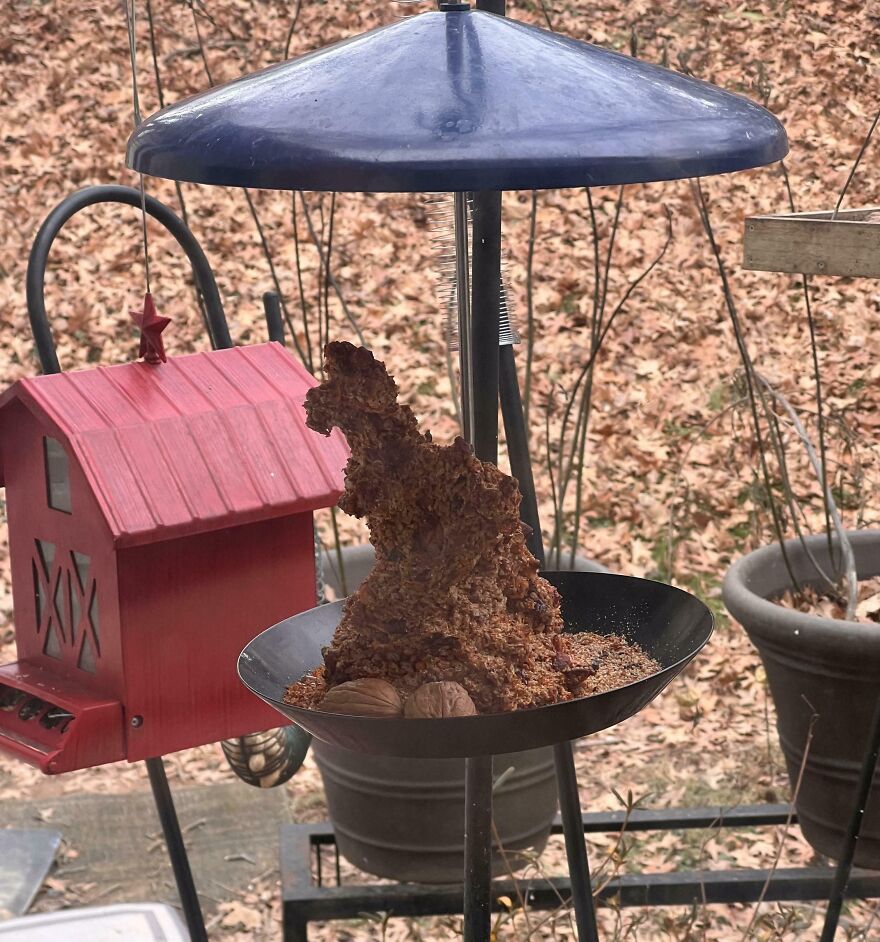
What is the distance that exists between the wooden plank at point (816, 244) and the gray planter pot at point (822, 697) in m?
0.89

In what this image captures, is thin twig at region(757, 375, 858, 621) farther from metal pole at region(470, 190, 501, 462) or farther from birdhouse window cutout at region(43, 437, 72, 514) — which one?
birdhouse window cutout at region(43, 437, 72, 514)

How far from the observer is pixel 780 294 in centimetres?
567

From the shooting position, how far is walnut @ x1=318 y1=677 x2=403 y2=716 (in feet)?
4.46

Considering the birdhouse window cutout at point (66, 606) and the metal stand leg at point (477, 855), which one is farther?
the birdhouse window cutout at point (66, 606)

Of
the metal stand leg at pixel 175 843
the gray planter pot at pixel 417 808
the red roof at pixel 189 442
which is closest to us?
the red roof at pixel 189 442

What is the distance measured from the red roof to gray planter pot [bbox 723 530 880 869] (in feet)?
4.41

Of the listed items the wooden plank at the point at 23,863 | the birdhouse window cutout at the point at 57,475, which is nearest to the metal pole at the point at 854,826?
the birdhouse window cutout at the point at 57,475

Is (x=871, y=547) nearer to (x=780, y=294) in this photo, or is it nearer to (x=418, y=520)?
(x=418, y=520)

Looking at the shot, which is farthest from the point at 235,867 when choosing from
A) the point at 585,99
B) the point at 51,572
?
the point at 585,99

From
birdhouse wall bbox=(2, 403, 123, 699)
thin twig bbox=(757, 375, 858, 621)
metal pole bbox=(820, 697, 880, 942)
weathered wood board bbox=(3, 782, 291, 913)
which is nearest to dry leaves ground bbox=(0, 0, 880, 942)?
weathered wood board bbox=(3, 782, 291, 913)

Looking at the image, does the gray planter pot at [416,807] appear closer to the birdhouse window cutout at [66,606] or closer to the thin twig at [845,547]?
the thin twig at [845,547]

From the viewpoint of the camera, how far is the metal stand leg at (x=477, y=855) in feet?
5.44

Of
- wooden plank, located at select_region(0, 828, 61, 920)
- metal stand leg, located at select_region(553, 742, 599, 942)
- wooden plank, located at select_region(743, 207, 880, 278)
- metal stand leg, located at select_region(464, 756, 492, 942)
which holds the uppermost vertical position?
wooden plank, located at select_region(743, 207, 880, 278)

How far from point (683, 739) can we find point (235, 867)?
143cm
